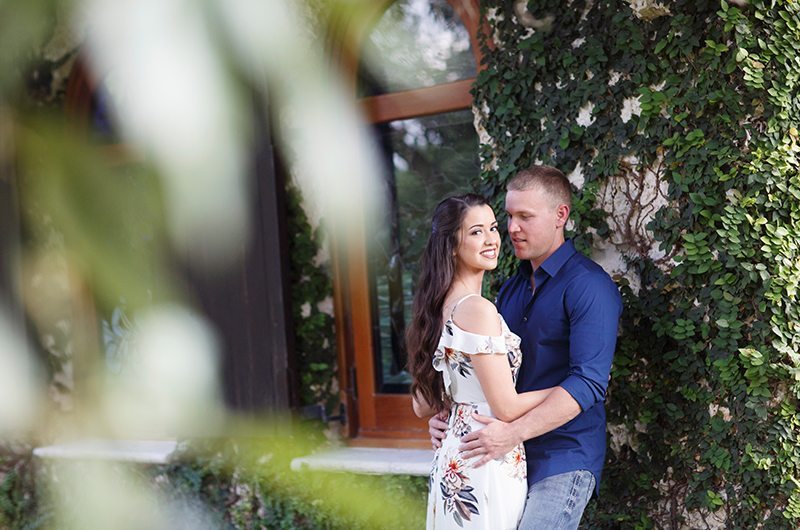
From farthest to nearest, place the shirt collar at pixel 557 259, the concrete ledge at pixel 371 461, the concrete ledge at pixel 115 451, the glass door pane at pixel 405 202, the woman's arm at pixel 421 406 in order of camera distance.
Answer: the concrete ledge at pixel 115 451
the glass door pane at pixel 405 202
the concrete ledge at pixel 371 461
the woman's arm at pixel 421 406
the shirt collar at pixel 557 259

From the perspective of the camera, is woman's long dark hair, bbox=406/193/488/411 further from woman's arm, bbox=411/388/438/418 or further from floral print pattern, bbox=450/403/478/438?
woman's arm, bbox=411/388/438/418

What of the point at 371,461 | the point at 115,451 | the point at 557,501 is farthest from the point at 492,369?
the point at 115,451

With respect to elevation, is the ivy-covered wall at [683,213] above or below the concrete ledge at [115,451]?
above

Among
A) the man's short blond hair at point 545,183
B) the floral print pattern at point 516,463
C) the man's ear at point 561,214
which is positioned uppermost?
the man's short blond hair at point 545,183

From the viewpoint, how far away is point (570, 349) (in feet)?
7.70

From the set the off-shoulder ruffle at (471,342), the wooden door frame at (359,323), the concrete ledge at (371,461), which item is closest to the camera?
the off-shoulder ruffle at (471,342)

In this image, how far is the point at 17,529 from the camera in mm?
4848

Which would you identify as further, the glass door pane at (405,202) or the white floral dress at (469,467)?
the glass door pane at (405,202)

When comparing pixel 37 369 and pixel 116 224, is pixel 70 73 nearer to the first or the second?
pixel 116 224

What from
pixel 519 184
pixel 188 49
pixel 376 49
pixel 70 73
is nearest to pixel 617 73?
pixel 519 184

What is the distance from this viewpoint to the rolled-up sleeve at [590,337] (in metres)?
2.29

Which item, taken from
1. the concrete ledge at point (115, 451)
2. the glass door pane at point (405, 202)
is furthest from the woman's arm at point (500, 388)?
the concrete ledge at point (115, 451)

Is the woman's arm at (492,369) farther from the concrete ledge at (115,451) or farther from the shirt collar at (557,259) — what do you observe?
the concrete ledge at (115,451)

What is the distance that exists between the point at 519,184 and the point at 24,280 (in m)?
3.49
